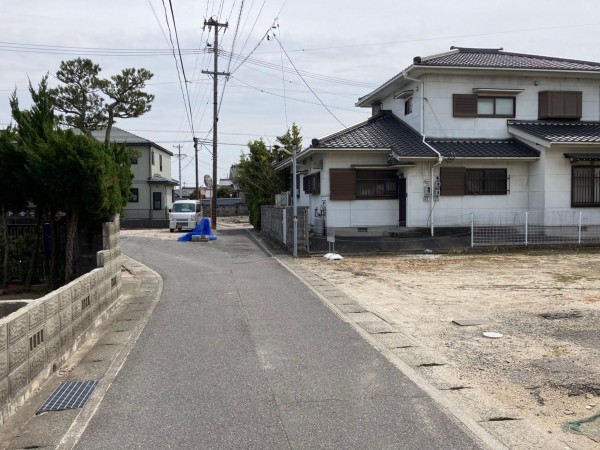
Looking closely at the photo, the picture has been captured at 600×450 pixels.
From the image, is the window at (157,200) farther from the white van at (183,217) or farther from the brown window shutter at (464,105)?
the brown window shutter at (464,105)

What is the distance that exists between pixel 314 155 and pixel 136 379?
1622 cm

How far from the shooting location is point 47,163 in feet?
33.0

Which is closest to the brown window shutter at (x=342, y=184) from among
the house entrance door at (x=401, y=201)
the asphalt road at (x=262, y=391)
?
the house entrance door at (x=401, y=201)

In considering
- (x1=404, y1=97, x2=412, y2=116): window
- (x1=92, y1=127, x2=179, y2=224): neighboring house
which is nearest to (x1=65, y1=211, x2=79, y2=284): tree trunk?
(x1=404, y1=97, x2=412, y2=116): window

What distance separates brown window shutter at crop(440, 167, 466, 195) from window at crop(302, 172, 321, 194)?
473 centimetres

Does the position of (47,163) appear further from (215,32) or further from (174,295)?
(215,32)

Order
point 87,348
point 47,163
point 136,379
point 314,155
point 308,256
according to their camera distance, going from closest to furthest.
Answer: point 136,379 < point 87,348 < point 47,163 < point 308,256 < point 314,155

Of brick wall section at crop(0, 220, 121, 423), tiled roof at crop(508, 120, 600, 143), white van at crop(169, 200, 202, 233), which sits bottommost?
brick wall section at crop(0, 220, 121, 423)

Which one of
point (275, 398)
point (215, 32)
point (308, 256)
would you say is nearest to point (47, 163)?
point (275, 398)

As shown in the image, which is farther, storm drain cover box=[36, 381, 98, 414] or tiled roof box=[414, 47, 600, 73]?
tiled roof box=[414, 47, 600, 73]

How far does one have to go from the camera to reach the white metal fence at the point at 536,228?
1906 cm

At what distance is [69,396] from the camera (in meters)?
5.23

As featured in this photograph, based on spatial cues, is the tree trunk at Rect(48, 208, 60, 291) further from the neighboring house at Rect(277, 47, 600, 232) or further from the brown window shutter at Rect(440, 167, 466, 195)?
the brown window shutter at Rect(440, 167, 466, 195)

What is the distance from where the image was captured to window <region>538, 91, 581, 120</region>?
21.2 m
